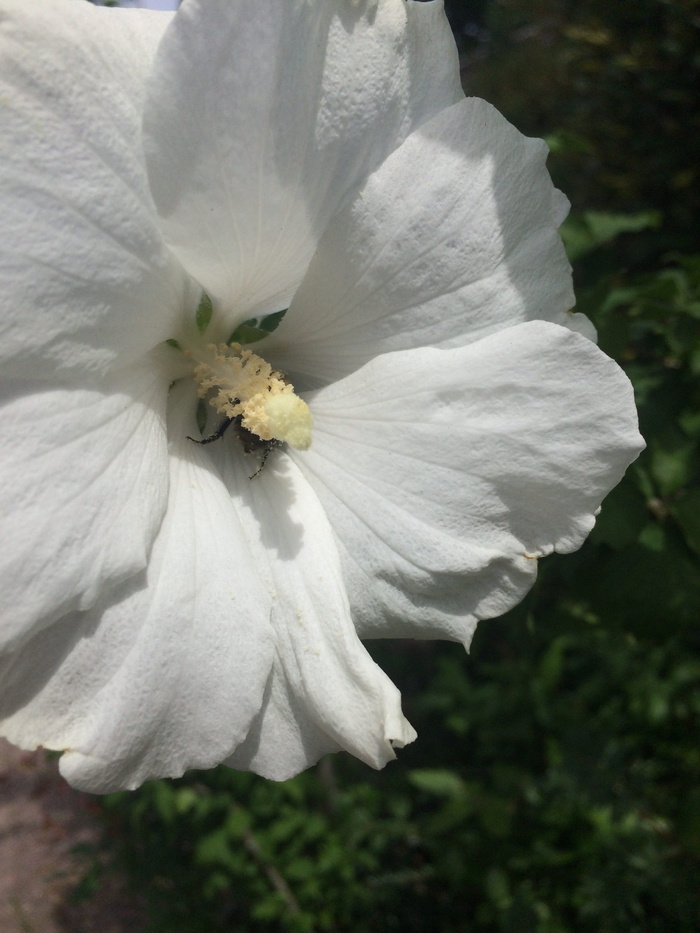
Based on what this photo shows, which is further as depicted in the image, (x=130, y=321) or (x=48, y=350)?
(x=130, y=321)

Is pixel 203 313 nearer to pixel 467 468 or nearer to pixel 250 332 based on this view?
pixel 250 332

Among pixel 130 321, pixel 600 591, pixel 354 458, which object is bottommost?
pixel 600 591

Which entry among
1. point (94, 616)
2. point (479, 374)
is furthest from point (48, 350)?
point (479, 374)

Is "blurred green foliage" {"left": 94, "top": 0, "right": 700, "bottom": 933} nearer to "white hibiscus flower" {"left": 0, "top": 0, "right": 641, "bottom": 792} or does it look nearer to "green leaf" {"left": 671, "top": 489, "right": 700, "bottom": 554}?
"green leaf" {"left": 671, "top": 489, "right": 700, "bottom": 554}

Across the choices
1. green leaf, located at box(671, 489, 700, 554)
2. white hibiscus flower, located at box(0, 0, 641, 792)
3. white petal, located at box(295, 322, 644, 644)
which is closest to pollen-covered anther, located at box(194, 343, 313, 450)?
white hibiscus flower, located at box(0, 0, 641, 792)

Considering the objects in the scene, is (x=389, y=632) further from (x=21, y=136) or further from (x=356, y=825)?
(x=356, y=825)

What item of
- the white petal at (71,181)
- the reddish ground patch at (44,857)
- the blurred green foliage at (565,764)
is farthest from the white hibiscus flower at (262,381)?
the reddish ground patch at (44,857)
